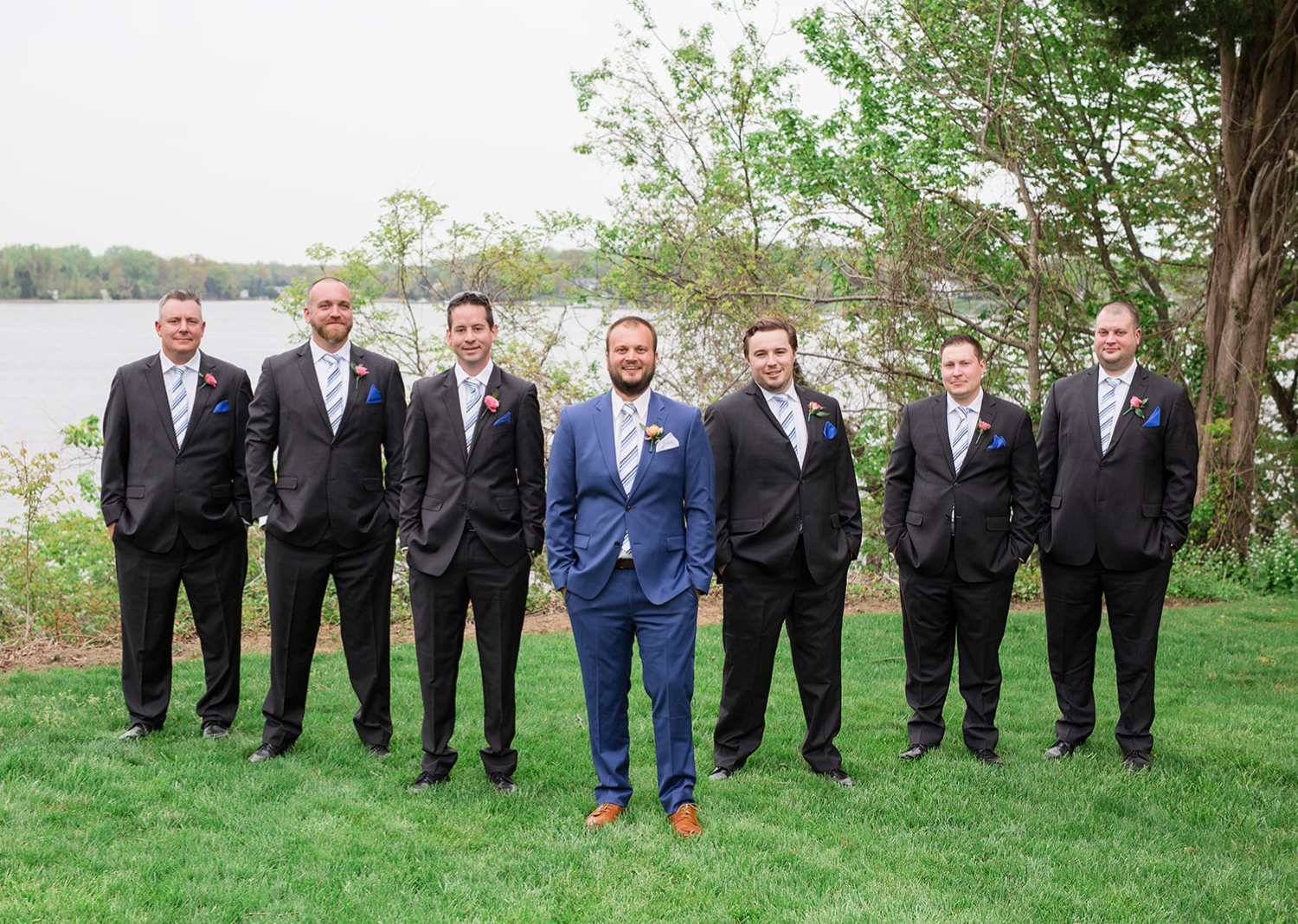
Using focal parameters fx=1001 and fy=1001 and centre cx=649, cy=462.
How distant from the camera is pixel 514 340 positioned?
1191 cm

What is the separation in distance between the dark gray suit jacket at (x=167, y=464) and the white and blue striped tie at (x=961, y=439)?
3894 mm

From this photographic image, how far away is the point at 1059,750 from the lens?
5516 mm

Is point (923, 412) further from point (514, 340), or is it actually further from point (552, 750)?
point (514, 340)

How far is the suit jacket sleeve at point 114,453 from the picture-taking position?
5.39 m

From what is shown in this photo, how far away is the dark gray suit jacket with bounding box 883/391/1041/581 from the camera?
5.32m

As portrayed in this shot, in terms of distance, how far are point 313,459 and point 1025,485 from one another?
3755mm

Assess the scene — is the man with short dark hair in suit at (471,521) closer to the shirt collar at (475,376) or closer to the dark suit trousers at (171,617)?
the shirt collar at (475,376)

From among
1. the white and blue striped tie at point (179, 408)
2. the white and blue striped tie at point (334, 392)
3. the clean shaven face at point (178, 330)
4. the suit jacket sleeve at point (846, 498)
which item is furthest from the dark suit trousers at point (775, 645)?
the clean shaven face at point (178, 330)

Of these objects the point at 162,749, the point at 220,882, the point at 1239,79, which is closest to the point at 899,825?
the point at 220,882

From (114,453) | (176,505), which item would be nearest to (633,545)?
(176,505)

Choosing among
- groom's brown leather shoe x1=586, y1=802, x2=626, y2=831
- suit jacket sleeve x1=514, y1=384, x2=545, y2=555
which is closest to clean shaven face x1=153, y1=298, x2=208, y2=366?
suit jacket sleeve x1=514, y1=384, x2=545, y2=555

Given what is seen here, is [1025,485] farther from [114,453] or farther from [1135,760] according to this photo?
[114,453]

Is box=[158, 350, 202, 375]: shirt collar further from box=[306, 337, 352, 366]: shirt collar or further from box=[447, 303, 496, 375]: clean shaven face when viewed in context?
box=[447, 303, 496, 375]: clean shaven face

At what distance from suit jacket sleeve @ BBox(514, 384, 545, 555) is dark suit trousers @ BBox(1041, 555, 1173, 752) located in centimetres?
279
